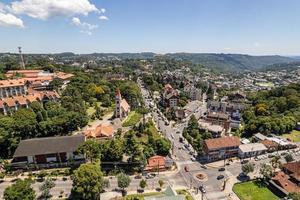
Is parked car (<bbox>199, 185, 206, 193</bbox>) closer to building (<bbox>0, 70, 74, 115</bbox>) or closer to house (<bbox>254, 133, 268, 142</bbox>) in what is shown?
house (<bbox>254, 133, 268, 142</bbox>)

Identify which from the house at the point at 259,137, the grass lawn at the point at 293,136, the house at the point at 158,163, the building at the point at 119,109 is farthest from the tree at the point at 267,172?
the building at the point at 119,109

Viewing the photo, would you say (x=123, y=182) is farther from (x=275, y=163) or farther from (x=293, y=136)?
(x=293, y=136)

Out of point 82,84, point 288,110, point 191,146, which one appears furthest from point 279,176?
point 82,84

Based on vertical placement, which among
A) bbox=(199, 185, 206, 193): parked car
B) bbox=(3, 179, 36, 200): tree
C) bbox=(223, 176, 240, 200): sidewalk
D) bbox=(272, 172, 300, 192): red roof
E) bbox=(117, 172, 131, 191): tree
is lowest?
bbox=(223, 176, 240, 200): sidewalk

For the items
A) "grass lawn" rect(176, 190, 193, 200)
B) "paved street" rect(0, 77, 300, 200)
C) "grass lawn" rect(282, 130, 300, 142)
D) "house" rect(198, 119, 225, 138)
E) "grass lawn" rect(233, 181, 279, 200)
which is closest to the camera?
"grass lawn" rect(176, 190, 193, 200)

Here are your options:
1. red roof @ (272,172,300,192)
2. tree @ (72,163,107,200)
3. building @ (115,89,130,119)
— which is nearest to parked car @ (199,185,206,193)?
red roof @ (272,172,300,192)

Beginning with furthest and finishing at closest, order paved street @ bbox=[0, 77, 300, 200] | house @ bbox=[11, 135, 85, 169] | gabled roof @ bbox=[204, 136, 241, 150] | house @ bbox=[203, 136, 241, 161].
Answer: gabled roof @ bbox=[204, 136, 241, 150], house @ bbox=[203, 136, 241, 161], house @ bbox=[11, 135, 85, 169], paved street @ bbox=[0, 77, 300, 200]

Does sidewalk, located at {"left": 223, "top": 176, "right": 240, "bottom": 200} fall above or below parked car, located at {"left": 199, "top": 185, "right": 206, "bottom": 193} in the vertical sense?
below

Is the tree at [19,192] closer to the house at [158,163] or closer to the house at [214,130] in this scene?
the house at [158,163]

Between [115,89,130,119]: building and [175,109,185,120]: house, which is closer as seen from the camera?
[115,89,130,119]: building
